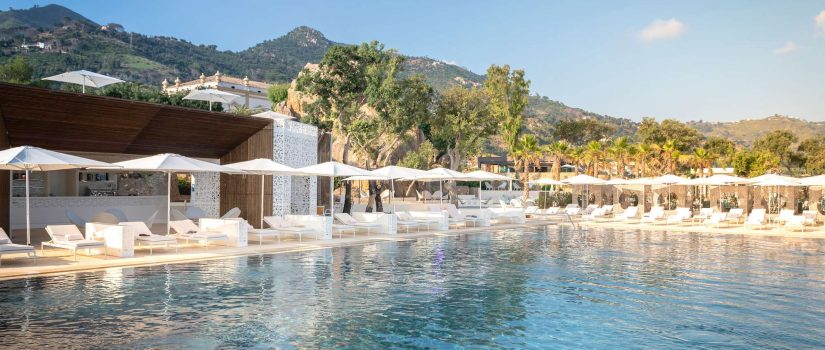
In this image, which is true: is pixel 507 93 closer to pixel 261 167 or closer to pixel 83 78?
pixel 261 167

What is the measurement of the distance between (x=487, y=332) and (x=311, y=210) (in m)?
14.1

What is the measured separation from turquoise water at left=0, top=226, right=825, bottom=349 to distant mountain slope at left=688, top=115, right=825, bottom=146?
102 meters

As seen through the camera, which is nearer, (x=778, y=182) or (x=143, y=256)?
(x=143, y=256)

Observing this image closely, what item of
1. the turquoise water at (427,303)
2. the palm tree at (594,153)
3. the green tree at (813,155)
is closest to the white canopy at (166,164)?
the turquoise water at (427,303)

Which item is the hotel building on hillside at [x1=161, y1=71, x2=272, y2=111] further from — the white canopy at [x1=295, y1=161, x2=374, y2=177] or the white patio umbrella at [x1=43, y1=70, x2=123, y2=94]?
the white canopy at [x1=295, y1=161, x2=374, y2=177]

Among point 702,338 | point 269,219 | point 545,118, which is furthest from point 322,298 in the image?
point 545,118

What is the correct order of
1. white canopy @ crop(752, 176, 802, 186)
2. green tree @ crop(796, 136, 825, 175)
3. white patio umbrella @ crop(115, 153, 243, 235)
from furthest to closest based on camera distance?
green tree @ crop(796, 136, 825, 175) → white canopy @ crop(752, 176, 802, 186) → white patio umbrella @ crop(115, 153, 243, 235)

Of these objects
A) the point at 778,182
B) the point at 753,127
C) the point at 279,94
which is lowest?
the point at 778,182

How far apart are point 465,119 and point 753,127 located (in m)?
99.3

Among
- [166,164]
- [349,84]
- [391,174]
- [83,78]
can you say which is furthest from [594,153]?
[166,164]

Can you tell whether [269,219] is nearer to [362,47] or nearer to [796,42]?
[362,47]

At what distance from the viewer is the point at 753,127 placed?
112625mm

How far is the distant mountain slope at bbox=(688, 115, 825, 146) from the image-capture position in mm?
103306

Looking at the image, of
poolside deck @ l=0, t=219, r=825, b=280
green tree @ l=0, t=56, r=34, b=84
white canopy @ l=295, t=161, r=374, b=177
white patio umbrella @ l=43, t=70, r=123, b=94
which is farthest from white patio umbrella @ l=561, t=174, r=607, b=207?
green tree @ l=0, t=56, r=34, b=84
